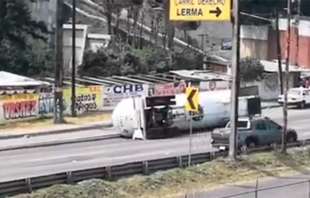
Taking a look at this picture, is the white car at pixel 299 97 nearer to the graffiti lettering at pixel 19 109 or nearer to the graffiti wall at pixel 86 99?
the graffiti wall at pixel 86 99

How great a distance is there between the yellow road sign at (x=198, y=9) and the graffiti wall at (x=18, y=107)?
22.0 metres

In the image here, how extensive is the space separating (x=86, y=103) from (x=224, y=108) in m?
10.8

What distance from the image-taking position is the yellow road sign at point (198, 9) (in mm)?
30859

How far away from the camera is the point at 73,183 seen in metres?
27.5

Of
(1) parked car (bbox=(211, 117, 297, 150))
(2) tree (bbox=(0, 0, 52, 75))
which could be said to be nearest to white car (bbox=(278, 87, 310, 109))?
(1) parked car (bbox=(211, 117, 297, 150))

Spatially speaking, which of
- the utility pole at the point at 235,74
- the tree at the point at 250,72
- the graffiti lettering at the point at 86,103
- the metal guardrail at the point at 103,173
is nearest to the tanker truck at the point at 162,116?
the graffiti lettering at the point at 86,103

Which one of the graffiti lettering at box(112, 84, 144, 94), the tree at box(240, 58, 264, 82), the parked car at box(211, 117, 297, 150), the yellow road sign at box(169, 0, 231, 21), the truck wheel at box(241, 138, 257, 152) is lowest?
the truck wheel at box(241, 138, 257, 152)

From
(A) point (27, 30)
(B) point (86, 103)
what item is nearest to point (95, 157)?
(B) point (86, 103)

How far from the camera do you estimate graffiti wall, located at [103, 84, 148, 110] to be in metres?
A: 57.7

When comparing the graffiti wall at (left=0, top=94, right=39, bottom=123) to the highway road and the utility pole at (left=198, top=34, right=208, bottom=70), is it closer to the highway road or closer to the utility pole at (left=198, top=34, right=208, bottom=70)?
the highway road

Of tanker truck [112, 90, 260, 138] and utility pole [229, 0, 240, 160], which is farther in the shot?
tanker truck [112, 90, 260, 138]

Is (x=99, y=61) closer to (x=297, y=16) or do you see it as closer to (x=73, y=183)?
(x=297, y=16)

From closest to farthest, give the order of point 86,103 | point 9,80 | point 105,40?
point 86,103
point 9,80
point 105,40

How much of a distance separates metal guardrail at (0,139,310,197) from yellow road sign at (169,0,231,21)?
17.1ft
